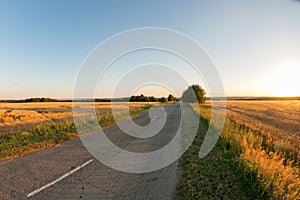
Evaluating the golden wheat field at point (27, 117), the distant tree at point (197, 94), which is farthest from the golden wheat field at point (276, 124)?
the distant tree at point (197, 94)

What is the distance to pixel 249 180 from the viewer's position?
4957 millimetres

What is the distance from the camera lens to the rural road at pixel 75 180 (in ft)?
14.9

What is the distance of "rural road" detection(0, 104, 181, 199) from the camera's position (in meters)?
4.54

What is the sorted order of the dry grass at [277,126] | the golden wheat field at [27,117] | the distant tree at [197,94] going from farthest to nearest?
the distant tree at [197,94] < the golden wheat field at [27,117] < the dry grass at [277,126]

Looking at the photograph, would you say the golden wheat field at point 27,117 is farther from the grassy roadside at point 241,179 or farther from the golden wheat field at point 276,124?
the golden wheat field at point 276,124

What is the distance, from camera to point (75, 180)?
17.2 ft

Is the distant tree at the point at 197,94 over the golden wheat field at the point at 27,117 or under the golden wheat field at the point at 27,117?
over

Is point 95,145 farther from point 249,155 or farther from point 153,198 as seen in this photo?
point 249,155

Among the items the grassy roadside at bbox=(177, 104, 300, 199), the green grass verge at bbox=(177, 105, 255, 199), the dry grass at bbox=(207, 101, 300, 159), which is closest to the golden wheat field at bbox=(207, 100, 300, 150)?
the dry grass at bbox=(207, 101, 300, 159)

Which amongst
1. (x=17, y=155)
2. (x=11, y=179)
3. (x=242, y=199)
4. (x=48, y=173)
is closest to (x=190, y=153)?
(x=242, y=199)

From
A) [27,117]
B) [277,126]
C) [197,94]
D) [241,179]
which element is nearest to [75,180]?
[241,179]

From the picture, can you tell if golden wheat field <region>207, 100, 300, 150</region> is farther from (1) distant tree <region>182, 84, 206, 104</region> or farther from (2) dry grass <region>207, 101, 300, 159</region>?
(1) distant tree <region>182, 84, 206, 104</region>

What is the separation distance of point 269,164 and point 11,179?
6.72 meters

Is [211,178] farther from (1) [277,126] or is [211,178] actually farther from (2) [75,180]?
(1) [277,126]
